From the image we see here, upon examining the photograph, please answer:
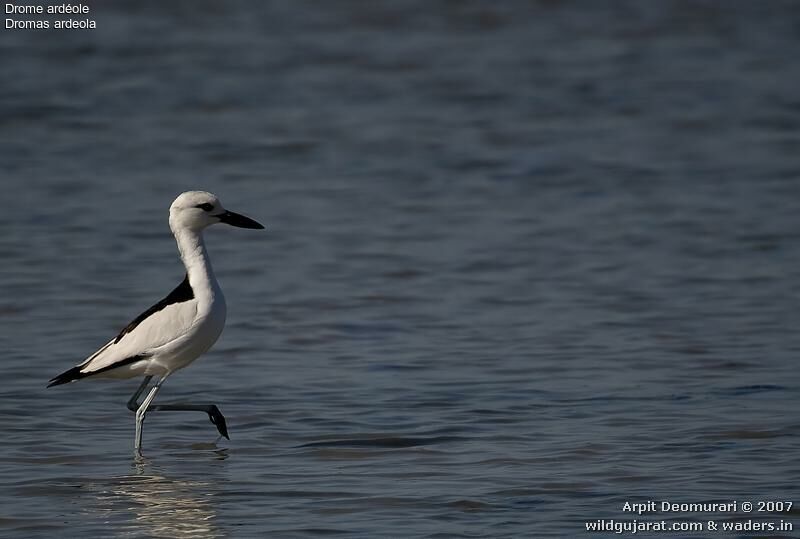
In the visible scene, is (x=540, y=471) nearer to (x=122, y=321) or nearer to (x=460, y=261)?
(x=122, y=321)

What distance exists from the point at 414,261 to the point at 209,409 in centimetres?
456

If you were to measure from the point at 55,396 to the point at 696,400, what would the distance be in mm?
3823

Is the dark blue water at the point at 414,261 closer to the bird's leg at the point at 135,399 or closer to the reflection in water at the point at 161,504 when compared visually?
the reflection in water at the point at 161,504

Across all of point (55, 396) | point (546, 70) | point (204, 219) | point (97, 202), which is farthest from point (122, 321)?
point (546, 70)

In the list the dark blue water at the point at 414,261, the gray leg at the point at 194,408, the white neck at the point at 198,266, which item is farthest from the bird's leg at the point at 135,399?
the white neck at the point at 198,266

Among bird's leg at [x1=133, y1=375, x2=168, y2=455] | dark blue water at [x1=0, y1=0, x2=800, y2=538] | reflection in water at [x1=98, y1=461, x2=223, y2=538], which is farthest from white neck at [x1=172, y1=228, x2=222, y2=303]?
reflection in water at [x1=98, y1=461, x2=223, y2=538]

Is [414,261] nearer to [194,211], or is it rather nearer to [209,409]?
[194,211]

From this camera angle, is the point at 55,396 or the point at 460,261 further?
→ the point at 460,261

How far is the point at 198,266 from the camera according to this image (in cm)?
896

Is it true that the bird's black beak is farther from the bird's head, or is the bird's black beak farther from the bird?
the bird

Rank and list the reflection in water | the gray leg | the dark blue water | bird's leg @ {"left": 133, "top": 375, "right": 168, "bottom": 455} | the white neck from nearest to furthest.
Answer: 1. the reflection in water
2. the dark blue water
3. bird's leg @ {"left": 133, "top": 375, "right": 168, "bottom": 455}
4. the gray leg
5. the white neck

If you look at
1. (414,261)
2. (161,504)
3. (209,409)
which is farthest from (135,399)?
(414,261)

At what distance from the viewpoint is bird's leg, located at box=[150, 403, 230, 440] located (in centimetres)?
869

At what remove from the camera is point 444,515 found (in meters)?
7.36
